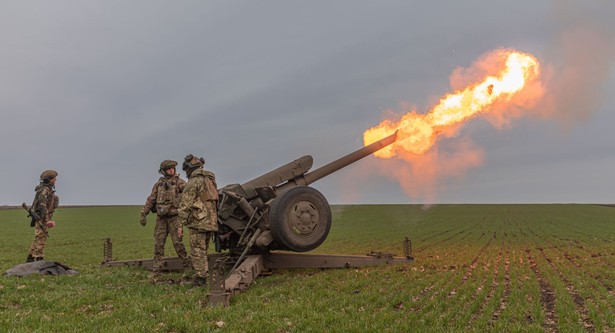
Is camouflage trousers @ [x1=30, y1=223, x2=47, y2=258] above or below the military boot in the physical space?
above

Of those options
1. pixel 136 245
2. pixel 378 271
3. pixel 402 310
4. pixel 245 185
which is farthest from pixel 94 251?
pixel 402 310

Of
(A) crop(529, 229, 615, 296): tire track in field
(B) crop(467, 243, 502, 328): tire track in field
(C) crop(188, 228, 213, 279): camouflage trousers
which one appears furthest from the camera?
(A) crop(529, 229, 615, 296): tire track in field

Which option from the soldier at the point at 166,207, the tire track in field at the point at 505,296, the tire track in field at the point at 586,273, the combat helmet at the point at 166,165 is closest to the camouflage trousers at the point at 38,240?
the soldier at the point at 166,207

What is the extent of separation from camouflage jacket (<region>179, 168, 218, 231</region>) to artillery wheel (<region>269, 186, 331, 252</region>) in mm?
1455

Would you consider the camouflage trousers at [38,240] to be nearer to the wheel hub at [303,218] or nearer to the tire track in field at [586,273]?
the wheel hub at [303,218]

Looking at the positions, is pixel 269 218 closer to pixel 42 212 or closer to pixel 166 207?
pixel 166 207

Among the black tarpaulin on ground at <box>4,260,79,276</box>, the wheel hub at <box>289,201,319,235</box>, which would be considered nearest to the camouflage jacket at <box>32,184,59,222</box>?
the black tarpaulin on ground at <box>4,260,79,276</box>

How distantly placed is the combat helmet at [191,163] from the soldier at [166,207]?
2.96 feet

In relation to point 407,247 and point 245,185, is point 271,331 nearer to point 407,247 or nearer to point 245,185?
point 245,185

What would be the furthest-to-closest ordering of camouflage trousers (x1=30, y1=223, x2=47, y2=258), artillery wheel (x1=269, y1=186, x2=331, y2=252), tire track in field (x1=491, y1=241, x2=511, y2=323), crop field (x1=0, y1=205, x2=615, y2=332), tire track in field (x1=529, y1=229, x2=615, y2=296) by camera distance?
camouflage trousers (x1=30, y1=223, x2=47, y2=258) → artillery wheel (x1=269, y1=186, x2=331, y2=252) → tire track in field (x1=529, y1=229, x2=615, y2=296) → tire track in field (x1=491, y1=241, x2=511, y2=323) → crop field (x1=0, y1=205, x2=615, y2=332)

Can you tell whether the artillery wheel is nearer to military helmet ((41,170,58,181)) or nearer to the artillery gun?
the artillery gun

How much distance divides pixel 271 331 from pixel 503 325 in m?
3.37

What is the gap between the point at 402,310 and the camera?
7.15 metres

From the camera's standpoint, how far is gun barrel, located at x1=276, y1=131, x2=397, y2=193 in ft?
38.9
